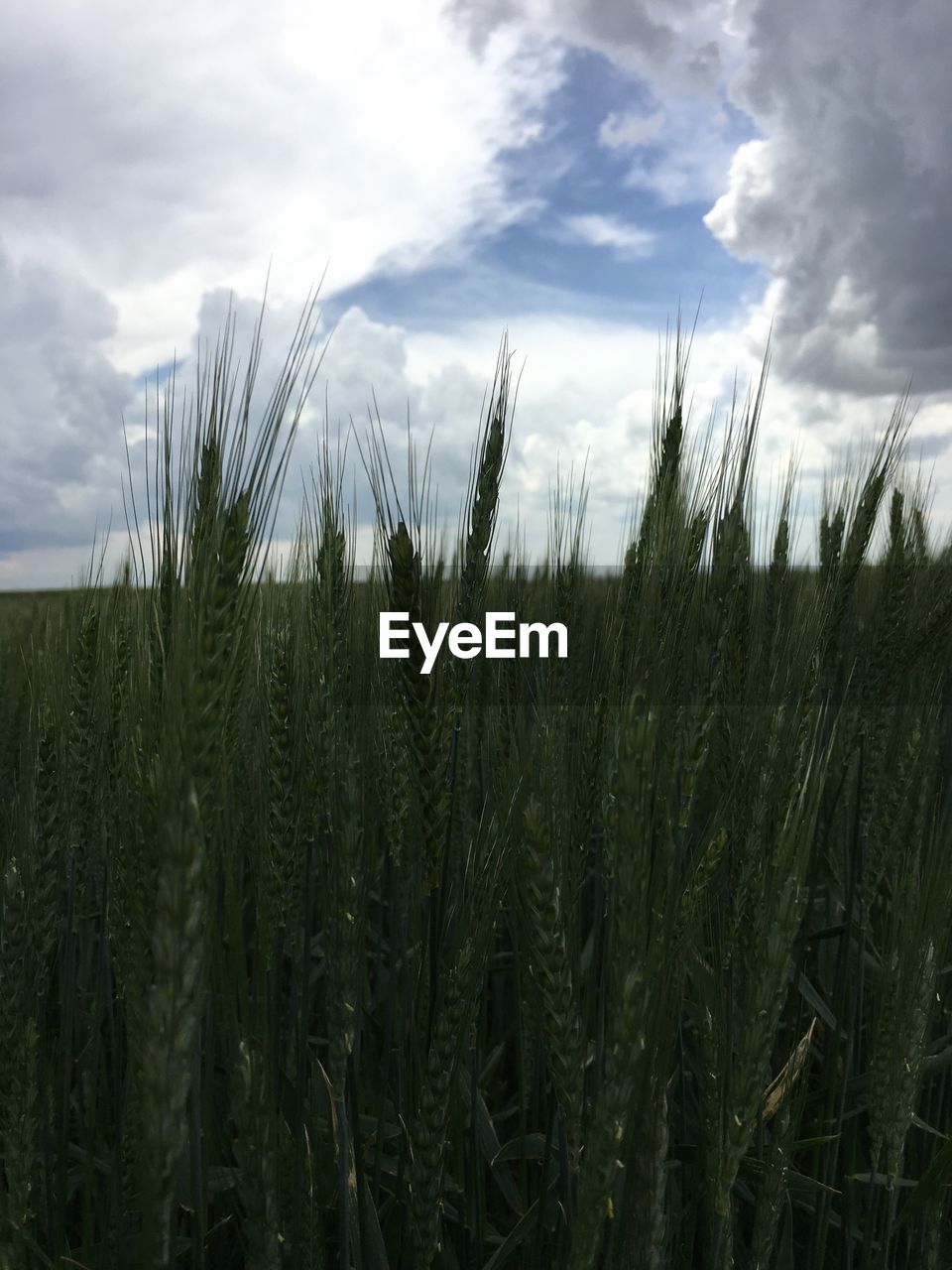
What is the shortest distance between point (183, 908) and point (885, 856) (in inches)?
79.0

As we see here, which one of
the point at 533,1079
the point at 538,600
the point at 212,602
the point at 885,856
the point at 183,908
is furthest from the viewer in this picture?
the point at 538,600

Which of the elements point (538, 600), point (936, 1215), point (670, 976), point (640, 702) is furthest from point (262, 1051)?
point (538, 600)

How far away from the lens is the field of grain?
1117mm

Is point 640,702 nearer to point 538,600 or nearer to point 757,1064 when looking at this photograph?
point 757,1064

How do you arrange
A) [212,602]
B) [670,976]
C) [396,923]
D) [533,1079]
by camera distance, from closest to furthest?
[212,602]
[670,976]
[396,923]
[533,1079]

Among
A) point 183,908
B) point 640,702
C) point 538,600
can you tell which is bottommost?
point 183,908

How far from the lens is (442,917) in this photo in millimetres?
1559

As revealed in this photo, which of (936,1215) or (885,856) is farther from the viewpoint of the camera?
(885,856)

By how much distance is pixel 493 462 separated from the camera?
1.79 m

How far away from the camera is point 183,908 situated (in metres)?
0.79

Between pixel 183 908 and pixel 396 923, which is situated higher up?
pixel 183 908

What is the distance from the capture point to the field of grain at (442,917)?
112 centimetres

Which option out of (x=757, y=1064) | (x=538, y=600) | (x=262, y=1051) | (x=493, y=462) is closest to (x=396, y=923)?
(x=262, y=1051)

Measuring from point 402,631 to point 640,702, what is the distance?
1.34 ft
